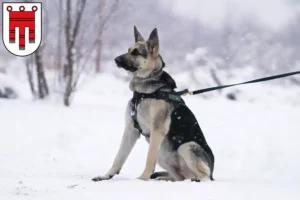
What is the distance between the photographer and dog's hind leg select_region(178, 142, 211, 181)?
12.6ft

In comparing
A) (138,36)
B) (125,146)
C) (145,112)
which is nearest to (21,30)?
(138,36)

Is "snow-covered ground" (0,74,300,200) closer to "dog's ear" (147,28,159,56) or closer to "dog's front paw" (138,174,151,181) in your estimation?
"dog's front paw" (138,174,151,181)

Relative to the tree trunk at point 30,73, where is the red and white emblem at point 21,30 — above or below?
above

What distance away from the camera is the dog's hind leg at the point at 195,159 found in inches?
151

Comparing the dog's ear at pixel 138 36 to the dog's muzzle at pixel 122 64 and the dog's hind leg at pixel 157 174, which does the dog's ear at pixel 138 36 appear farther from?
the dog's hind leg at pixel 157 174

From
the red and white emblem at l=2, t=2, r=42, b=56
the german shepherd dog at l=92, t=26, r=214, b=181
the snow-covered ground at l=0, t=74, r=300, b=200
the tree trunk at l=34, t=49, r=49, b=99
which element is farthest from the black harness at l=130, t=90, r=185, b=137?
the tree trunk at l=34, t=49, r=49, b=99

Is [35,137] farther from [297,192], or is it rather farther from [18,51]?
[297,192]

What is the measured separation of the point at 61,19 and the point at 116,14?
4.25ft

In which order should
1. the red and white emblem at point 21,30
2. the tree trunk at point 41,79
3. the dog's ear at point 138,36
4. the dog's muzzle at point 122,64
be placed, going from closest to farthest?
the dog's muzzle at point 122,64, the dog's ear at point 138,36, the red and white emblem at point 21,30, the tree trunk at point 41,79

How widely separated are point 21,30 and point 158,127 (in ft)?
13.3

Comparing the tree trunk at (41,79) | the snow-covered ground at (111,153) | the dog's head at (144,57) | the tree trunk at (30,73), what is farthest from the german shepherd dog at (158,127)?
the tree trunk at (30,73)

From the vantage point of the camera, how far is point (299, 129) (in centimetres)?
977

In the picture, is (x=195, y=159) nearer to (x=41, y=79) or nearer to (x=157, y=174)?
(x=157, y=174)

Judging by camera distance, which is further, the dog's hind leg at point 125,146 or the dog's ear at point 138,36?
the dog's ear at point 138,36
